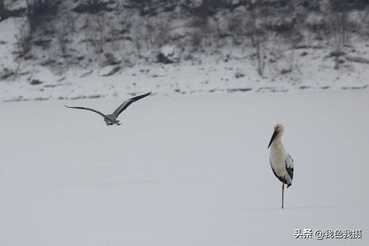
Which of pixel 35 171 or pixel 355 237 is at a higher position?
pixel 355 237

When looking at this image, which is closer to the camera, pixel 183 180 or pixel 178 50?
pixel 183 180

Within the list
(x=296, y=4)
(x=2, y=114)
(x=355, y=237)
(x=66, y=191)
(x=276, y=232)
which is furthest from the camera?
(x=296, y=4)

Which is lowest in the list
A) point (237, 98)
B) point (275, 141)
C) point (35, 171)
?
point (237, 98)

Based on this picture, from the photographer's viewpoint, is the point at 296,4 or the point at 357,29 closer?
the point at 357,29

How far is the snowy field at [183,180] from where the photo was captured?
6438 millimetres

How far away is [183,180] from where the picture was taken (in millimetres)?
9195

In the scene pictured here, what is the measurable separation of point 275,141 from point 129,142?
7.46 meters

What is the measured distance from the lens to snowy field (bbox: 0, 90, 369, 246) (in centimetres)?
644

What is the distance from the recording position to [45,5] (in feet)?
125

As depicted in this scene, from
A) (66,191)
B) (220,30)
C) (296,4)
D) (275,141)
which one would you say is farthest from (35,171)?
(296,4)

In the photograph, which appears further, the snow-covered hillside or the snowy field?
the snow-covered hillside

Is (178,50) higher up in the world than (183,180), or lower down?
lower down

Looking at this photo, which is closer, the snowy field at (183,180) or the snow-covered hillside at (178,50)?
the snowy field at (183,180)

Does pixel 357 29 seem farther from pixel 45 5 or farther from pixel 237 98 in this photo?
pixel 45 5
